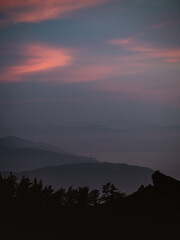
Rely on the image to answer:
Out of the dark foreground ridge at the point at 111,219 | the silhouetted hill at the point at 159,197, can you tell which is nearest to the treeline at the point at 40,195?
the dark foreground ridge at the point at 111,219

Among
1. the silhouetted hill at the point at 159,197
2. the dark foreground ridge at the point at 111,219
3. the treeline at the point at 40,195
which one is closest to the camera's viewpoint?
the dark foreground ridge at the point at 111,219

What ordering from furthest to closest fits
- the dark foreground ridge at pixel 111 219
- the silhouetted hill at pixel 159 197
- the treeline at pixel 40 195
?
1. the treeline at pixel 40 195
2. the silhouetted hill at pixel 159 197
3. the dark foreground ridge at pixel 111 219

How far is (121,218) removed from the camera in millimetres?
17812

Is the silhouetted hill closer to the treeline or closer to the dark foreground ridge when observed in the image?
the dark foreground ridge

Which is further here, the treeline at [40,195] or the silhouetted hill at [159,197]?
the treeline at [40,195]

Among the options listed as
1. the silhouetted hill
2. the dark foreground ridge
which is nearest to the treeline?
the dark foreground ridge

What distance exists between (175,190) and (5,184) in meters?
18.4

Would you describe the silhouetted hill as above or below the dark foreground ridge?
above

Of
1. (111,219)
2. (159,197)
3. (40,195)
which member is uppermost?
(159,197)

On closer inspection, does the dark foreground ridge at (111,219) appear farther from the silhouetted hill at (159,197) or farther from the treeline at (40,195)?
the treeline at (40,195)

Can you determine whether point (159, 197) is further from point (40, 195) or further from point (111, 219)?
point (40, 195)

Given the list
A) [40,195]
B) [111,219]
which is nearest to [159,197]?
[111,219]

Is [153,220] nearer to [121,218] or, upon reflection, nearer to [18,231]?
[121,218]

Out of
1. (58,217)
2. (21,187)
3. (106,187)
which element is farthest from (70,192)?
(58,217)
